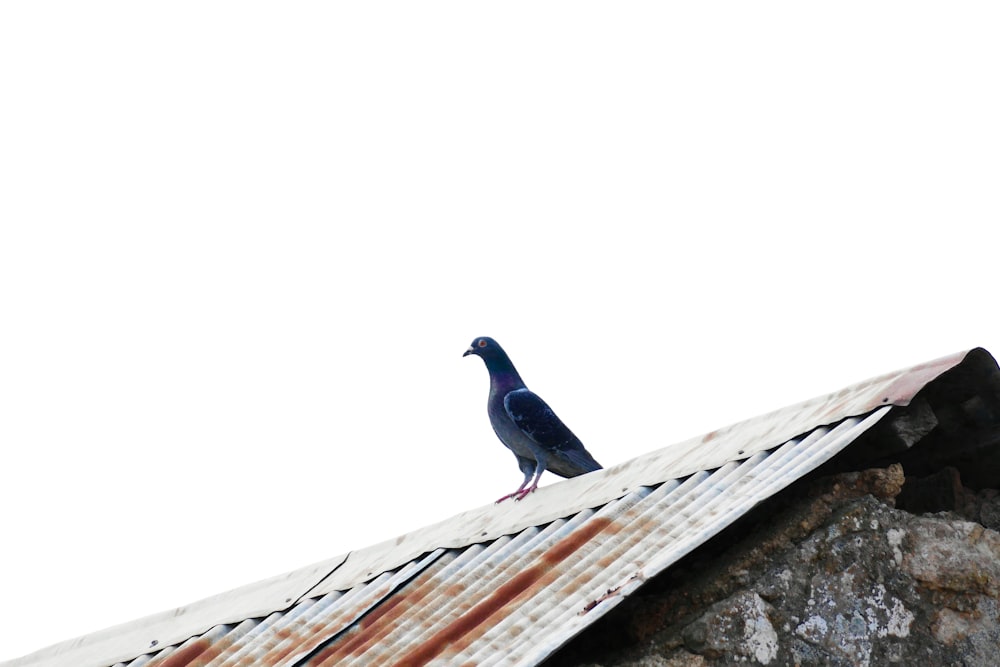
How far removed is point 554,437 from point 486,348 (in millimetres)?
892

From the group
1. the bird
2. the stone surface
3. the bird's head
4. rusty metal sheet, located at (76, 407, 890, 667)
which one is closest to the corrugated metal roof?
rusty metal sheet, located at (76, 407, 890, 667)

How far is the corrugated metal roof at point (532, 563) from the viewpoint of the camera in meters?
3.62

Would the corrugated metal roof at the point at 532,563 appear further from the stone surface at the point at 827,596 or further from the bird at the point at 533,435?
the bird at the point at 533,435

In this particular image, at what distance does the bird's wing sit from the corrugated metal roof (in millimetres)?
1385

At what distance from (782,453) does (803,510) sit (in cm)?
27

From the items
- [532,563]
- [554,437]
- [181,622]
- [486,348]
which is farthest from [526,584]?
[486,348]

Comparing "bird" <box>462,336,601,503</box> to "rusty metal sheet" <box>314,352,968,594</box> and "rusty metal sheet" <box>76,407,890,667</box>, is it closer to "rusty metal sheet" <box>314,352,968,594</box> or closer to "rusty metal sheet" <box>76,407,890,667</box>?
"rusty metal sheet" <box>314,352,968,594</box>

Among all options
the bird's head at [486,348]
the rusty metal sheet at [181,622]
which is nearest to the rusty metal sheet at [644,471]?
the rusty metal sheet at [181,622]

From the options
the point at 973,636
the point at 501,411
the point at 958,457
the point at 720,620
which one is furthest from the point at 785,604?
the point at 501,411

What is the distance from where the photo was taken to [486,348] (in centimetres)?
767

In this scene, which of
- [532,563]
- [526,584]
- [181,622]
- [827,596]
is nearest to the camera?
[827,596]

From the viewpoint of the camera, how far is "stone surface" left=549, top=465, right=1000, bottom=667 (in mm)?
3492

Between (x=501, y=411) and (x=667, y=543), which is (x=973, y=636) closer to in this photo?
(x=667, y=543)

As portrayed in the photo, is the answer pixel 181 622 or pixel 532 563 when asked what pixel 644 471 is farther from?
pixel 181 622
